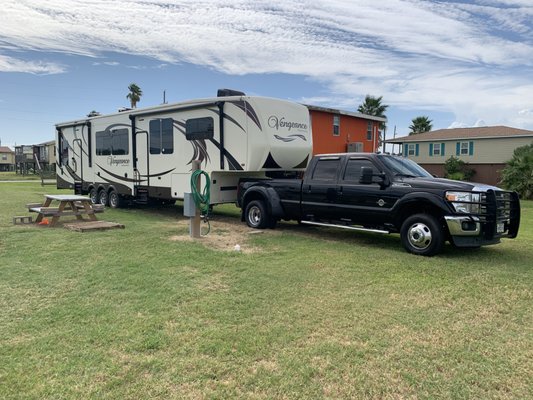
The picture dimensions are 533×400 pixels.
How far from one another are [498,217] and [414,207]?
130cm

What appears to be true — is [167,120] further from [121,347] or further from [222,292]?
[121,347]

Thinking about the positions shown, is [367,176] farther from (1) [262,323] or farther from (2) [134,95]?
(2) [134,95]

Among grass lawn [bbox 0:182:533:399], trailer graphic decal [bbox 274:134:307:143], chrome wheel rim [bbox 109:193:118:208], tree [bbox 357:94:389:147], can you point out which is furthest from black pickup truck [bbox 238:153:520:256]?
tree [bbox 357:94:389:147]

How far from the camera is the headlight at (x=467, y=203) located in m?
7.20

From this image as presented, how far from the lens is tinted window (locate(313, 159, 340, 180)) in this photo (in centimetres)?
914

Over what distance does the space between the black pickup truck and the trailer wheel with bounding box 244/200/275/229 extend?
2 centimetres

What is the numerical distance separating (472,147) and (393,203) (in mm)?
29070

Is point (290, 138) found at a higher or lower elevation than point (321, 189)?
higher

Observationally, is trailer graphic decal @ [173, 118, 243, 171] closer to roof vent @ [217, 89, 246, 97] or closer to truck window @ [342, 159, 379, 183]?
roof vent @ [217, 89, 246, 97]

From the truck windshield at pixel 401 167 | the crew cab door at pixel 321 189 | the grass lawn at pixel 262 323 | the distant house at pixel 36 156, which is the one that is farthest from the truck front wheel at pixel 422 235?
the distant house at pixel 36 156

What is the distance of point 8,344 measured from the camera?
3.85 meters

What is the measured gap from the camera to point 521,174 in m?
22.0

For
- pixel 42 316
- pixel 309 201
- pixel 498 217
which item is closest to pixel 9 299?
pixel 42 316

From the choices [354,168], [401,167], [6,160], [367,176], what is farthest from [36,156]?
[6,160]
